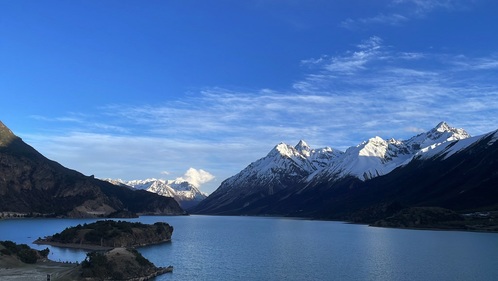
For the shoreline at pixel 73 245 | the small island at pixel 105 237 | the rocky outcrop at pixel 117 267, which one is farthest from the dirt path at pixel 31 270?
the small island at pixel 105 237

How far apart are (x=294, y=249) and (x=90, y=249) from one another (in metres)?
65.9

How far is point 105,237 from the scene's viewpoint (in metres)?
166

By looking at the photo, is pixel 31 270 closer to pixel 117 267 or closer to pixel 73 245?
pixel 117 267

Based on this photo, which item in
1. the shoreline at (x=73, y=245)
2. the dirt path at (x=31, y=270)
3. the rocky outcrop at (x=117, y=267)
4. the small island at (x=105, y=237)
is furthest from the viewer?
the small island at (x=105, y=237)

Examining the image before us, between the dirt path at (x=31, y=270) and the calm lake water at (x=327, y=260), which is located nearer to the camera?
the dirt path at (x=31, y=270)

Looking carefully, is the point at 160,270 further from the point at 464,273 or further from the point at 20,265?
the point at 464,273

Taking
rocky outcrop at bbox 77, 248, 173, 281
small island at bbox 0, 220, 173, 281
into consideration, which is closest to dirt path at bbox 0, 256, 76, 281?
small island at bbox 0, 220, 173, 281

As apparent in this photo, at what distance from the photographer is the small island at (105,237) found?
6467 inches

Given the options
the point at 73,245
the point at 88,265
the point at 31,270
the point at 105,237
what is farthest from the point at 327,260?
the point at 73,245

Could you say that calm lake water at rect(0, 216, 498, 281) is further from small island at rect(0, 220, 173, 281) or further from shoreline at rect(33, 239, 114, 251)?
shoreline at rect(33, 239, 114, 251)

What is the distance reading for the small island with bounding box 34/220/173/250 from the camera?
164 m

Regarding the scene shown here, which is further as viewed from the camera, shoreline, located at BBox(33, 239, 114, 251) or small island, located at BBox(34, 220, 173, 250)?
small island, located at BBox(34, 220, 173, 250)

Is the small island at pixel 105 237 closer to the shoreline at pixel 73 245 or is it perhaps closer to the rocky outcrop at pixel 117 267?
the shoreline at pixel 73 245

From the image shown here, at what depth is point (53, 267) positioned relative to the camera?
4220 inches
